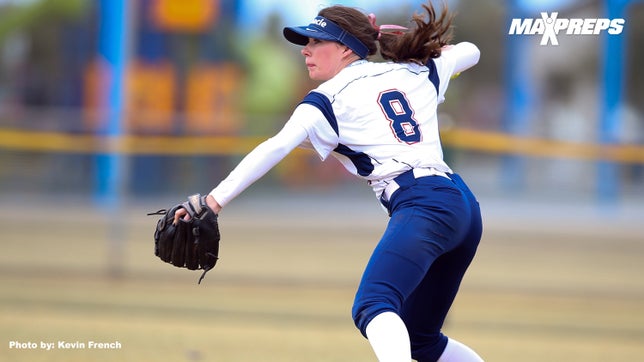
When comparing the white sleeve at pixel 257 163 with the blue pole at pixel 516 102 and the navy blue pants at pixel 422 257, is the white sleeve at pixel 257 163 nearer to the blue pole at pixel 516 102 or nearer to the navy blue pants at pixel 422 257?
the navy blue pants at pixel 422 257

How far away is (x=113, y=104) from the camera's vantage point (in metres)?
11.3

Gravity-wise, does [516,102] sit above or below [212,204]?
above

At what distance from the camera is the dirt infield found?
6.61 meters

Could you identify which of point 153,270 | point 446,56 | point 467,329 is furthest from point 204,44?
point 446,56

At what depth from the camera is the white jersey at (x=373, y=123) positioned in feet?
12.5

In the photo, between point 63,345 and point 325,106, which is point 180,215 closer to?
point 325,106

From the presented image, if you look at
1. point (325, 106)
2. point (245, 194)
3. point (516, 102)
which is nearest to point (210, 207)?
point (325, 106)

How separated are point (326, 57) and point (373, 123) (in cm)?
42

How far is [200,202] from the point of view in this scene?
3805mm

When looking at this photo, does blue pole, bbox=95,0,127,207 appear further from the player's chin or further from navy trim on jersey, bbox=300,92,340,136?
navy trim on jersey, bbox=300,92,340,136

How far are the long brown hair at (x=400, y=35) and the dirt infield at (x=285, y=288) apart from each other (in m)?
2.55

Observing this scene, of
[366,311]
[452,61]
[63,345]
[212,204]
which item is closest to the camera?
[366,311]

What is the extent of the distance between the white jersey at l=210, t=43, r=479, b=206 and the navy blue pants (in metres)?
0.10

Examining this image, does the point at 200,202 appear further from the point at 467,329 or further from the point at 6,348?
the point at 467,329
